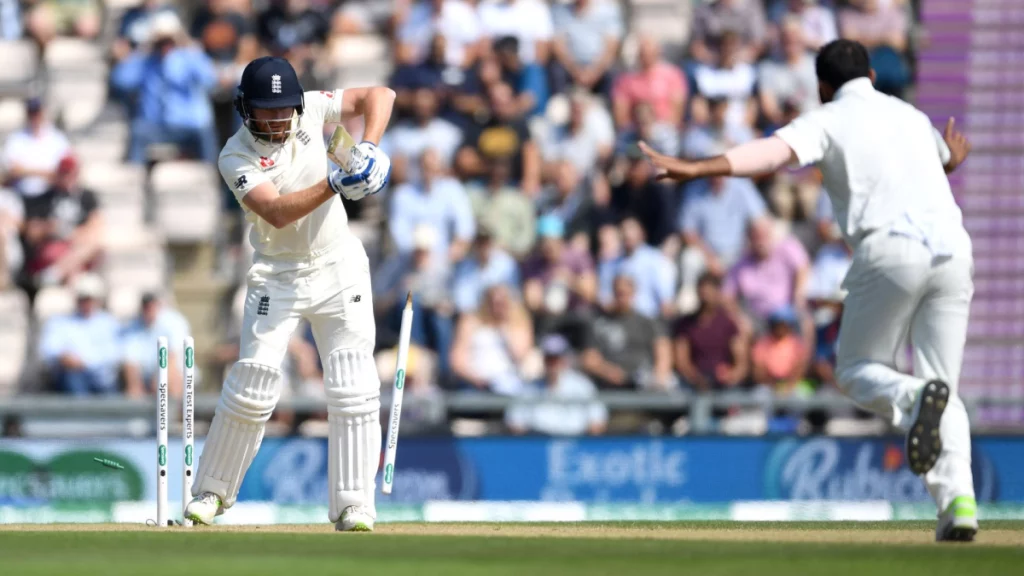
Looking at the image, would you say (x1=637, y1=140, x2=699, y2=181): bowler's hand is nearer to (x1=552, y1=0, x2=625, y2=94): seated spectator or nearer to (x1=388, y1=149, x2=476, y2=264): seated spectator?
(x1=388, y1=149, x2=476, y2=264): seated spectator

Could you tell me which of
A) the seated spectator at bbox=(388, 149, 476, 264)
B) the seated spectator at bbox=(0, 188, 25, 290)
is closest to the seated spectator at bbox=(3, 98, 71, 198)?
the seated spectator at bbox=(0, 188, 25, 290)

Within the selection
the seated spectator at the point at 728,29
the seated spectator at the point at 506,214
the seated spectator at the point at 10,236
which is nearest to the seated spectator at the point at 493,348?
the seated spectator at the point at 506,214

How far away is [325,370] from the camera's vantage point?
8.66 meters

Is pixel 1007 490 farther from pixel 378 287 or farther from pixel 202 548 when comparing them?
pixel 202 548

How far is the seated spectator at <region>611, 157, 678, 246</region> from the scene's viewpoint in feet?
50.1

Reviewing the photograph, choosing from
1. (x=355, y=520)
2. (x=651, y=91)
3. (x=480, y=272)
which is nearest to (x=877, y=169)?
(x=355, y=520)

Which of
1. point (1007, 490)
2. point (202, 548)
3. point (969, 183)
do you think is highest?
point (969, 183)

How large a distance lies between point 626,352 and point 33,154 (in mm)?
5130

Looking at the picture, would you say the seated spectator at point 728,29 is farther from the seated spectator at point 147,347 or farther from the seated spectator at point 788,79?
the seated spectator at point 147,347

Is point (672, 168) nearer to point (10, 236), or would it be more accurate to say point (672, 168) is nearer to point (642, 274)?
point (642, 274)

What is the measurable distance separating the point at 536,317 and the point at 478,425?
1070 mm

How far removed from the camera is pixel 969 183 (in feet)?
55.5

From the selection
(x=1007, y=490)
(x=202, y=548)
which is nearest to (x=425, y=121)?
(x=1007, y=490)

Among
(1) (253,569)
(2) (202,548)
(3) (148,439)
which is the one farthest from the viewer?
(3) (148,439)
